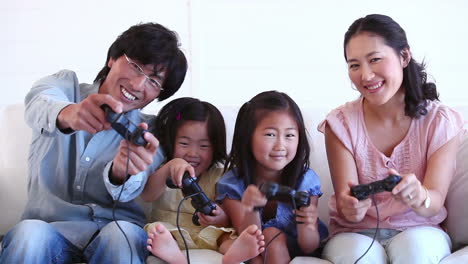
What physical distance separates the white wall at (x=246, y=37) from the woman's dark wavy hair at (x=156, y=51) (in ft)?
3.18

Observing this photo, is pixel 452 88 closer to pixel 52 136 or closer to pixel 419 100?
pixel 419 100

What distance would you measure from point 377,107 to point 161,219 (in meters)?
0.69

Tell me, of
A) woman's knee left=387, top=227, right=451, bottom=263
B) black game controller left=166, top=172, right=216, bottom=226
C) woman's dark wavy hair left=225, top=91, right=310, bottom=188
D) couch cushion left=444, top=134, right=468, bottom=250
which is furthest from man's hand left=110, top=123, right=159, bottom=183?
couch cushion left=444, top=134, right=468, bottom=250

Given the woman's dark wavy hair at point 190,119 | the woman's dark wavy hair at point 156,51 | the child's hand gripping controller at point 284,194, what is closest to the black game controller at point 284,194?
the child's hand gripping controller at point 284,194

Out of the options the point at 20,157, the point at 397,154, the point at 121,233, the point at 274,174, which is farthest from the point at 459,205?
the point at 20,157

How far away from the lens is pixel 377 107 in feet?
5.38

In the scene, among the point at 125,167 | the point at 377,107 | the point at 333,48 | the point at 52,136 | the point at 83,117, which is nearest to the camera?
the point at 83,117

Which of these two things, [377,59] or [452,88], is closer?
[377,59]

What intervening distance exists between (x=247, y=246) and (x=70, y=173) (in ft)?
1.74

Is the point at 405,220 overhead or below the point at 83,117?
below

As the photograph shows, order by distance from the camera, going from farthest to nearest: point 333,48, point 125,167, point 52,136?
point 333,48 < point 52,136 < point 125,167

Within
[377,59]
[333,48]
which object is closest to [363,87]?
[377,59]

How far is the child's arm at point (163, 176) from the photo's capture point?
4.75 feet

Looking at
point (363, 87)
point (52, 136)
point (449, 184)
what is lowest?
point (449, 184)
